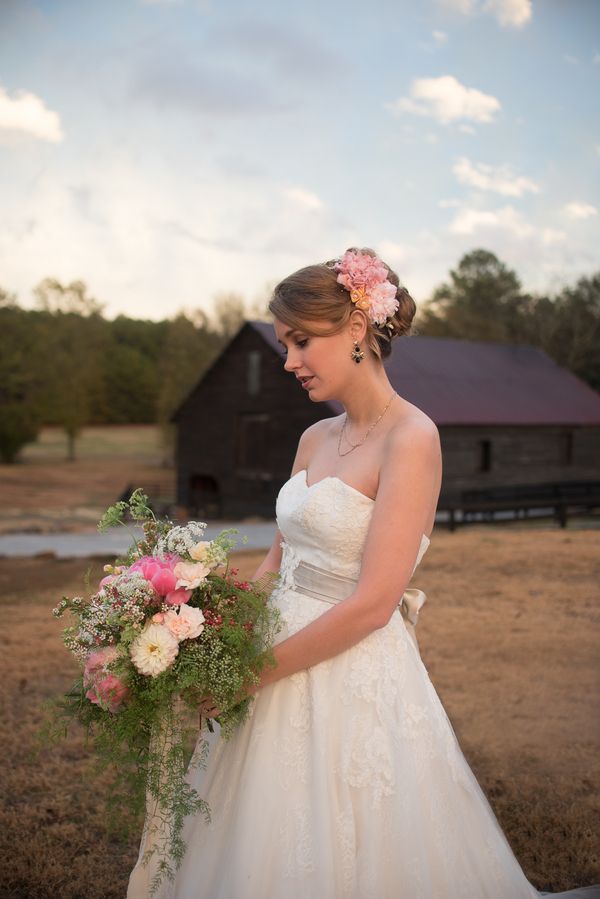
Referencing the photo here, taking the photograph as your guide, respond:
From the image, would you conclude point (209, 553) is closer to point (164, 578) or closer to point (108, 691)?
point (164, 578)

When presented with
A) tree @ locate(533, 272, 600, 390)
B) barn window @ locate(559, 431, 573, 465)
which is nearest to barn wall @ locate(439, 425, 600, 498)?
barn window @ locate(559, 431, 573, 465)

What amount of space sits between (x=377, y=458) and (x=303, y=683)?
850 millimetres

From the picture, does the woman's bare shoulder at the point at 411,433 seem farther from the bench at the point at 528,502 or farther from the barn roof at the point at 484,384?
the barn roof at the point at 484,384

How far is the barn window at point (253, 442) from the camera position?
28875 mm

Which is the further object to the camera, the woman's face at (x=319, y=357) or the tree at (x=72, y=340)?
the tree at (x=72, y=340)

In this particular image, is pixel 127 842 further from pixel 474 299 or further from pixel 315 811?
pixel 474 299

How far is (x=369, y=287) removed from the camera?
115 inches

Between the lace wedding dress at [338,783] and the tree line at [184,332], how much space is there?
4357cm

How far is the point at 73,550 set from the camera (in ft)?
58.3

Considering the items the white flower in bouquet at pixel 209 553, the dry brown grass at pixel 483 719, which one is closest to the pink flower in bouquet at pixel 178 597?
the white flower in bouquet at pixel 209 553

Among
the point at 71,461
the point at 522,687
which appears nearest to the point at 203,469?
the point at 522,687

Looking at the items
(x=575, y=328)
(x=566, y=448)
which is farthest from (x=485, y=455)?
(x=575, y=328)

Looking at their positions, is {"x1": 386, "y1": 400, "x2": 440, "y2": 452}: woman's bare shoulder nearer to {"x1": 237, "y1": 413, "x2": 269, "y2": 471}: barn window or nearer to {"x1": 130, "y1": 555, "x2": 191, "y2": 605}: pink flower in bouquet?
{"x1": 130, "y1": 555, "x2": 191, "y2": 605}: pink flower in bouquet

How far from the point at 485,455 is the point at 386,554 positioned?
26598mm
